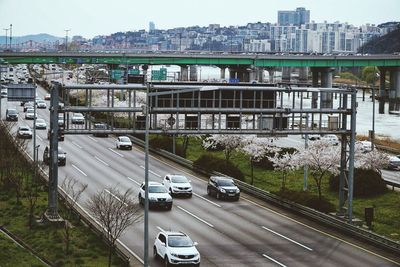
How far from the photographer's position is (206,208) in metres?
46.1

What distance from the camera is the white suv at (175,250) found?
101 feet

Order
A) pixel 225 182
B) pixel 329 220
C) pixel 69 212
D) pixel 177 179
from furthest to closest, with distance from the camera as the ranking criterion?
1. pixel 177 179
2. pixel 225 182
3. pixel 69 212
4. pixel 329 220

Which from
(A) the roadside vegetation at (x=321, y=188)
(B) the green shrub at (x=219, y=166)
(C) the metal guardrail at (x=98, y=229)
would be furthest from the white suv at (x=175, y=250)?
(B) the green shrub at (x=219, y=166)

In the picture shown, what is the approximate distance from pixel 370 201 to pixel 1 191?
24.6 metres

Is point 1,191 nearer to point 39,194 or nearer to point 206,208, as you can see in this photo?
point 39,194

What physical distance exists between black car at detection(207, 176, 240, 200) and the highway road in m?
0.54

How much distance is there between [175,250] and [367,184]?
23428 millimetres

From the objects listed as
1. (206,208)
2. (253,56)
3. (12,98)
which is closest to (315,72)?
(253,56)

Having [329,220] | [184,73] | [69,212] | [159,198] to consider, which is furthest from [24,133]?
[184,73]

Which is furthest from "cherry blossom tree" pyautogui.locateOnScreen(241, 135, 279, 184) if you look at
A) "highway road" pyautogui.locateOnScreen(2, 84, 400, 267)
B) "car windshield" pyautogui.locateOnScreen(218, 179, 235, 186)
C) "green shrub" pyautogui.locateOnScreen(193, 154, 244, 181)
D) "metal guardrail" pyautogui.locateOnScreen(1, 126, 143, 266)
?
"metal guardrail" pyautogui.locateOnScreen(1, 126, 143, 266)

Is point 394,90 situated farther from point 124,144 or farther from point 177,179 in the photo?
point 177,179

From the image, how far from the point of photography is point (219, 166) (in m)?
58.8

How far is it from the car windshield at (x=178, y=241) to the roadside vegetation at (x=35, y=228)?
2.25m

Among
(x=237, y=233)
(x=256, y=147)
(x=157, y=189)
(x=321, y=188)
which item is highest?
(x=256, y=147)
